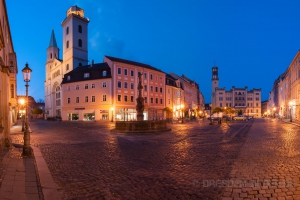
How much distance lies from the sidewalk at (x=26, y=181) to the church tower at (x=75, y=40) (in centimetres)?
5928

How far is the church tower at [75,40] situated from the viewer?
6362cm

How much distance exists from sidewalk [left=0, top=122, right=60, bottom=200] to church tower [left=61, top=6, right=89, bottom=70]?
194ft

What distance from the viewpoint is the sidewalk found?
487cm

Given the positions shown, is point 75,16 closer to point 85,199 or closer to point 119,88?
point 119,88

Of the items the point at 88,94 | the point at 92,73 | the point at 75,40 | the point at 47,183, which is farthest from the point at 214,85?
the point at 47,183

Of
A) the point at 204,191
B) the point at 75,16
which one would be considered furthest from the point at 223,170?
the point at 75,16

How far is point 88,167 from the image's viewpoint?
7.54 m

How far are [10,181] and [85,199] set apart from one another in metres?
2.36

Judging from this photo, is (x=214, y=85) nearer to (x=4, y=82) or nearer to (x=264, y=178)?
(x=4, y=82)

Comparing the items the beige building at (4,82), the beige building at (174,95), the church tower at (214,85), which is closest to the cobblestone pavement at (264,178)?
the beige building at (4,82)

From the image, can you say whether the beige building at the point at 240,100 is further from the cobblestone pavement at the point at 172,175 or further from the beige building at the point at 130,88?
the cobblestone pavement at the point at 172,175

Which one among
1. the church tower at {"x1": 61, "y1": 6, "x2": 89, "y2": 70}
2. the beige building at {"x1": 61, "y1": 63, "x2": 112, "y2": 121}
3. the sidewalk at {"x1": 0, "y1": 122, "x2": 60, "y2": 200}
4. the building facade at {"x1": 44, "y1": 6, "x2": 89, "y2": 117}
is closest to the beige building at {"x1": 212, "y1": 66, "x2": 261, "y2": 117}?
the building facade at {"x1": 44, "y1": 6, "x2": 89, "y2": 117}

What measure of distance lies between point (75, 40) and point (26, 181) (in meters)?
64.2

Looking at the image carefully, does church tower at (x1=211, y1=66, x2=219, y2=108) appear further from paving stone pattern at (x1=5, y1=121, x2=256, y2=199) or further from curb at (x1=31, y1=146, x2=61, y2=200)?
curb at (x1=31, y1=146, x2=61, y2=200)
